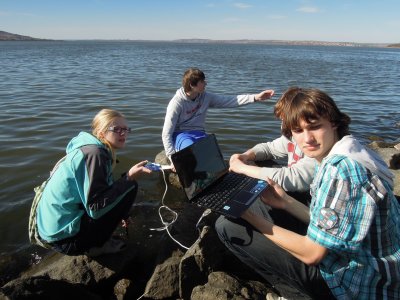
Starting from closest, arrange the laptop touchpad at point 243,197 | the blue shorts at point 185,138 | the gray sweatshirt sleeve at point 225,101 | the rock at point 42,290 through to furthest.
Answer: the rock at point 42,290 → the laptop touchpad at point 243,197 → the blue shorts at point 185,138 → the gray sweatshirt sleeve at point 225,101

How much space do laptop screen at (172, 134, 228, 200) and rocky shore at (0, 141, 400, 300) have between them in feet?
1.88

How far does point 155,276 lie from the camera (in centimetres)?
363

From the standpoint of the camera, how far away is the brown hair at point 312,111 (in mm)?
2568

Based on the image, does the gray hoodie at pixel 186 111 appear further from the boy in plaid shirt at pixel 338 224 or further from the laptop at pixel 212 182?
the boy in plaid shirt at pixel 338 224

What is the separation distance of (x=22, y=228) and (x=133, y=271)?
7.69 ft

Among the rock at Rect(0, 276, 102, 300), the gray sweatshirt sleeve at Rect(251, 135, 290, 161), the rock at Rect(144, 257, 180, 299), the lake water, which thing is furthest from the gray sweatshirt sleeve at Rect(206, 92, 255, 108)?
the rock at Rect(0, 276, 102, 300)

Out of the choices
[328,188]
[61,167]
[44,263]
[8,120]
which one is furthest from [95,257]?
[8,120]

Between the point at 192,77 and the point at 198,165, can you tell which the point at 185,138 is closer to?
the point at 192,77

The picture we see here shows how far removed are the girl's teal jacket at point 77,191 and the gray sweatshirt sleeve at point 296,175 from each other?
5.58 feet

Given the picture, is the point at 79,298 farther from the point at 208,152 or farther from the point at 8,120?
the point at 8,120

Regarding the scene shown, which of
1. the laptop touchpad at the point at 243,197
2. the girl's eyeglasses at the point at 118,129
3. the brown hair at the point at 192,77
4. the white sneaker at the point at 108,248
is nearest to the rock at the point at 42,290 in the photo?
the white sneaker at the point at 108,248

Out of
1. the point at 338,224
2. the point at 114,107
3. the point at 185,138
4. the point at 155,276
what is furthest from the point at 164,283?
the point at 114,107

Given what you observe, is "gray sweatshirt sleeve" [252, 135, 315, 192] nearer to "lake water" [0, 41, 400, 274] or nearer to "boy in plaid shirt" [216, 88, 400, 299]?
"boy in plaid shirt" [216, 88, 400, 299]

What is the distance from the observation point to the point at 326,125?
2607 millimetres
